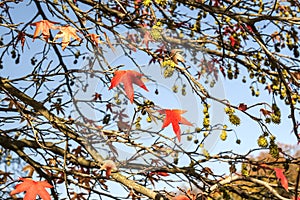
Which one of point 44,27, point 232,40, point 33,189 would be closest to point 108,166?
point 33,189

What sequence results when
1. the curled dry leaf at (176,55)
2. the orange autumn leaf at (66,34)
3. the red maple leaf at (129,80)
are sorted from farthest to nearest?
the orange autumn leaf at (66,34) → the curled dry leaf at (176,55) → the red maple leaf at (129,80)

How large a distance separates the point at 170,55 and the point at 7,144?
3.72ft

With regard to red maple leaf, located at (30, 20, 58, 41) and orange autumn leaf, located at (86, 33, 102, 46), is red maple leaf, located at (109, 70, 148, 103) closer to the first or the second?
orange autumn leaf, located at (86, 33, 102, 46)

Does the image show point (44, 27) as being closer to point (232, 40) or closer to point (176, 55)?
point (176, 55)

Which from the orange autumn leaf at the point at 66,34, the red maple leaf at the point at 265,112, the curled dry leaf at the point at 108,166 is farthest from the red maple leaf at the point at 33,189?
the red maple leaf at the point at 265,112

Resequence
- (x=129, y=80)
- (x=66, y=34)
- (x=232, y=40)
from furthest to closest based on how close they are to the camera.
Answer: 1. (x=232, y=40)
2. (x=66, y=34)
3. (x=129, y=80)

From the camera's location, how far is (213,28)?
243cm

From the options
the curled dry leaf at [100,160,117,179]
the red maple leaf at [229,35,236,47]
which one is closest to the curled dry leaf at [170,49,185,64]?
the curled dry leaf at [100,160,117,179]

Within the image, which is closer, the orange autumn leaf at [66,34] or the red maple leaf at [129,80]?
the red maple leaf at [129,80]

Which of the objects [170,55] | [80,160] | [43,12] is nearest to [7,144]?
[80,160]

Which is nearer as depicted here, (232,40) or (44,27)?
(44,27)

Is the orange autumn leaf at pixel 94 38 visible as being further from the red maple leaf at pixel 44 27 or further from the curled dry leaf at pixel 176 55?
the curled dry leaf at pixel 176 55

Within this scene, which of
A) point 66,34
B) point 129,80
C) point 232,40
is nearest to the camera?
point 129,80

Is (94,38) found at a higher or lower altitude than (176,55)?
higher
